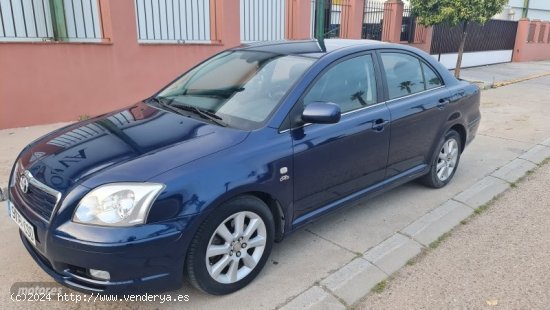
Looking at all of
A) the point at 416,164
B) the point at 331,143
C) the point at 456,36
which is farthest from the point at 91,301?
the point at 456,36

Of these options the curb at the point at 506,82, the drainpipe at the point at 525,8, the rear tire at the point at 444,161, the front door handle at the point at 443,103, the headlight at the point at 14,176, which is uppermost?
the drainpipe at the point at 525,8

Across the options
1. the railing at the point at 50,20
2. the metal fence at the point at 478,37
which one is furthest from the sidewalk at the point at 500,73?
the railing at the point at 50,20

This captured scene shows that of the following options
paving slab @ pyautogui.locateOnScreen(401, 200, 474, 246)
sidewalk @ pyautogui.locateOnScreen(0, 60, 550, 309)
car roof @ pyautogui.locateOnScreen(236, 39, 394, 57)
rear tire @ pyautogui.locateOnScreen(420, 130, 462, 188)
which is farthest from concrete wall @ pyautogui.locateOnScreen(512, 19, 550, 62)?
car roof @ pyautogui.locateOnScreen(236, 39, 394, 57)

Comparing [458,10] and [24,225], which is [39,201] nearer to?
[24,225]

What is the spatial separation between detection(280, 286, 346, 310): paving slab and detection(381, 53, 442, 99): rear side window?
188cm

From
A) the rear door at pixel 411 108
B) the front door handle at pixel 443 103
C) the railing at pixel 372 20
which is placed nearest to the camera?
the rear door at pixel 411 108

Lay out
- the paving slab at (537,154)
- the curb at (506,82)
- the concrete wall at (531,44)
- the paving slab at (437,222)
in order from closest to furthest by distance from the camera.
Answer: the paving slab at (437,222)
the paving slab at (537,154)
the curb at (506,82)
the concrete wall at (531,44)

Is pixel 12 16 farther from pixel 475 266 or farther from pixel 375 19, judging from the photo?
pixel 375 19

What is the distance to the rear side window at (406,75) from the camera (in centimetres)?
388

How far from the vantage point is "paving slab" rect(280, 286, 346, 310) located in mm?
2707

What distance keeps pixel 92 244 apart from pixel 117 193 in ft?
0.96

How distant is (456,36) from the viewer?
53.7 feet

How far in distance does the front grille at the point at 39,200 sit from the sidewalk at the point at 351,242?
0.63 m

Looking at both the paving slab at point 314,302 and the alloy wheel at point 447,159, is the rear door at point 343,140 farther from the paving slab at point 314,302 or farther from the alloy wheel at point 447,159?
the alloy wheel at point 447,159
